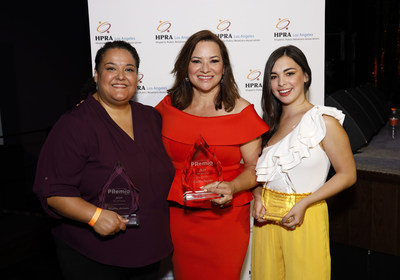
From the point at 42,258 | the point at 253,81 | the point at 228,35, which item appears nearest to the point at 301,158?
the point at 253,81

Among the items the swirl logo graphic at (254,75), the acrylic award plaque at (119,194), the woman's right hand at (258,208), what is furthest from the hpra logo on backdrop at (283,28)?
the acrylic award plaque at (119,194)

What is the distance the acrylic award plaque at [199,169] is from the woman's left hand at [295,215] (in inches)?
13.9

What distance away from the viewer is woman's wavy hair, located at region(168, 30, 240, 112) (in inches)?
76.2

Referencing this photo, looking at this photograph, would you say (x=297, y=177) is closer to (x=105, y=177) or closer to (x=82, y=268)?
(x=105, y=177)

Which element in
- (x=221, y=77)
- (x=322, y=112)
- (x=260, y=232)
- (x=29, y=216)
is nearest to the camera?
(x=322, y=112)

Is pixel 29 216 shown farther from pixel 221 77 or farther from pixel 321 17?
pixel 321 17

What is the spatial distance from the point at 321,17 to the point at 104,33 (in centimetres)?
158

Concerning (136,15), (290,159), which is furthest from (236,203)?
(136,15)

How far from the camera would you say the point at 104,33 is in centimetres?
278

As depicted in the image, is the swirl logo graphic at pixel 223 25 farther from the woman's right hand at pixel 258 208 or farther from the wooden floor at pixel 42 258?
the wooden floor at pixel 42 258

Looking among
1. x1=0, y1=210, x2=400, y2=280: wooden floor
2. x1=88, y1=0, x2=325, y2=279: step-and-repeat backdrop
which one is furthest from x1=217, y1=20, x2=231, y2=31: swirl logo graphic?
x1=0, y1=210, x2=400, y2=280: wooden floor

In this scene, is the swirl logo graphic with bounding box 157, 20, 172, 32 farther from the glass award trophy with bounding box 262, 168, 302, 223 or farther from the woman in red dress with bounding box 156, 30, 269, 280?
the glass award trophy with bounding box 262, 168, 302, 223

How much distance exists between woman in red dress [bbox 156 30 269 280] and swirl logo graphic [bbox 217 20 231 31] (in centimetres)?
84

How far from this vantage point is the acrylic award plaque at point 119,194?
157 cm
